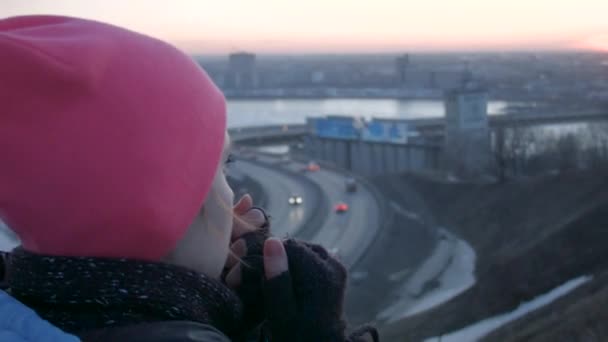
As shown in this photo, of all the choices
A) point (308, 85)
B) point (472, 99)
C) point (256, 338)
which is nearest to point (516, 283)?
point (256, 338)

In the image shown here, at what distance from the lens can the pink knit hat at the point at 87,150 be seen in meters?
0.58

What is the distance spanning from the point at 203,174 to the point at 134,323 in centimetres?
15

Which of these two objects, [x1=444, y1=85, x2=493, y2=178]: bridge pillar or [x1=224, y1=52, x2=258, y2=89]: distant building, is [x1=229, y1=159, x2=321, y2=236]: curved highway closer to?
[x1=444, y1=85, x2=493, y2=178]: bridge pillar

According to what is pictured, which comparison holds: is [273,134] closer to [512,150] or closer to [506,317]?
[512,150]

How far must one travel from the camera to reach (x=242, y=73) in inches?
1132

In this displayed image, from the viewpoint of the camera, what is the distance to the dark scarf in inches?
23.0

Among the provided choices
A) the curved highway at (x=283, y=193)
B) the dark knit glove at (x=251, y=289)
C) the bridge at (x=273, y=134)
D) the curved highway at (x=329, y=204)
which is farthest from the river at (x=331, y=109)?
the dark knit glove at (x=251, y=289)

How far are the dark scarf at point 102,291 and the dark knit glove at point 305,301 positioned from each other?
4.5 inches

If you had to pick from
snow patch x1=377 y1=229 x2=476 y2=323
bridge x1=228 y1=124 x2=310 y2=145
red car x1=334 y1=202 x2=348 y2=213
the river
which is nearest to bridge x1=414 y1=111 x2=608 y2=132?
the river

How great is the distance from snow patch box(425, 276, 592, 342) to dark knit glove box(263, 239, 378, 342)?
366cm

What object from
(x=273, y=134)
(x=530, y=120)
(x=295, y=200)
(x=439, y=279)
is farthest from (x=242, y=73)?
(x=439, y=279)

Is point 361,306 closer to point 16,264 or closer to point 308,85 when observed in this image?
point 16,264

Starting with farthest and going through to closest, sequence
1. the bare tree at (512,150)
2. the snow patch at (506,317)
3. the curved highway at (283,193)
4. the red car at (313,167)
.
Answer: the red car at (313,167) < the bare tree at (512,150) < the curved highway at (283,193) < the snow patch at (506,317)

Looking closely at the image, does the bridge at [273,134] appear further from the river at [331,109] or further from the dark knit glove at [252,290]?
the dark knit glove at [252,290]
